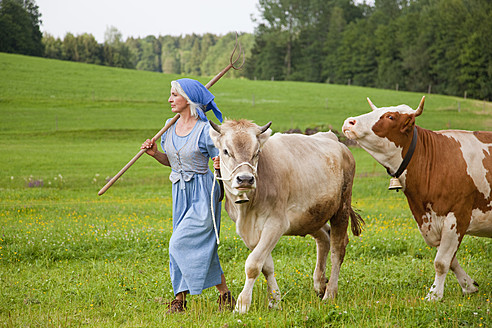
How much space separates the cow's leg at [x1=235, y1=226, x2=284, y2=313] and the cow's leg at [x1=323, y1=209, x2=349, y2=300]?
145 centimetres

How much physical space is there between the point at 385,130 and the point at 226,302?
9.34ft

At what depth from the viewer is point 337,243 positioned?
7086mm

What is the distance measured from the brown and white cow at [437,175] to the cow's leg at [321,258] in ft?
4.18

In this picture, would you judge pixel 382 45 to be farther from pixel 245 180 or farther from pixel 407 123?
pixel 245 180

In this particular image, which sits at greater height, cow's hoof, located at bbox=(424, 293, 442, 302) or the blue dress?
the blue dress

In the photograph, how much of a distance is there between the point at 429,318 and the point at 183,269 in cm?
273

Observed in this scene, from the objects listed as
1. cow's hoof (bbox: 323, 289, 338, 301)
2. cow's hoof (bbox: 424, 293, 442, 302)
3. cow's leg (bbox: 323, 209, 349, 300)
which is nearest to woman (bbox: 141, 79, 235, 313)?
cow's hoof (bbox: 323, 289, 338, 301)

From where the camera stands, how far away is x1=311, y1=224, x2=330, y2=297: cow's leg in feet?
23.1

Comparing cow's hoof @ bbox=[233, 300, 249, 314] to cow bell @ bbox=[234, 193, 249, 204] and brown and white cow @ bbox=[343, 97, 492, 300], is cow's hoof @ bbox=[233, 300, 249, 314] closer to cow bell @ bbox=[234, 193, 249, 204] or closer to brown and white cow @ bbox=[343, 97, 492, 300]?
cow bell @ bbox=[234, 193, 249, 204]

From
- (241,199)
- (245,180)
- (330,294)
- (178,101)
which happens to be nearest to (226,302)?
(330,294)

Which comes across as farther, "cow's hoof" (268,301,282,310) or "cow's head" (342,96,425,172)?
"cow's head" (342,96,425,172)

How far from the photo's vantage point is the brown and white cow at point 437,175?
6484 millimetres

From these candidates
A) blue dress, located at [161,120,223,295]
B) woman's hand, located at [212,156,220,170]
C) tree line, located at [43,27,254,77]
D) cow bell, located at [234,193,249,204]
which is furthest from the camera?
tree line, located at [43,27,254,77]

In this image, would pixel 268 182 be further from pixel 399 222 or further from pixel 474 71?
pixel 474 71
